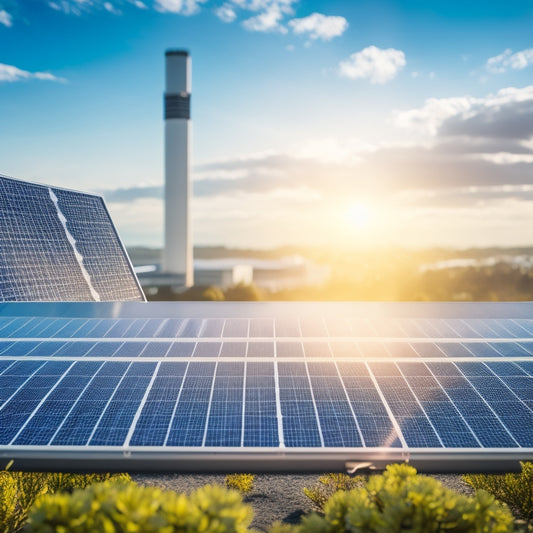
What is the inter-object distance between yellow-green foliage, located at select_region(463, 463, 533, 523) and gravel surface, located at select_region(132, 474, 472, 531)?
163 cm

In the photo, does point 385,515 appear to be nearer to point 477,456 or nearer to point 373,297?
point 477,456

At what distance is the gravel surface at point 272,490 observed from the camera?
1131cm

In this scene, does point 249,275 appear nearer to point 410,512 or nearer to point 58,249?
point 58,249

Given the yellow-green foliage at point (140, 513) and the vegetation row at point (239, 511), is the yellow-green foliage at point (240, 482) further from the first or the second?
the yellow-green foliage at point (140, 513)

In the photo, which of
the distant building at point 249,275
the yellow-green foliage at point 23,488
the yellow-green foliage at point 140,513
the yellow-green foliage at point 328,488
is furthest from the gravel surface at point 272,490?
the distant building at point 249,275

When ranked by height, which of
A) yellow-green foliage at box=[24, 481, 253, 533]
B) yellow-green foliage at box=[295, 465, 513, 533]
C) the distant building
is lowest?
the distant building

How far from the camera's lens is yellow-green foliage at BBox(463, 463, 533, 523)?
10551 millimetres

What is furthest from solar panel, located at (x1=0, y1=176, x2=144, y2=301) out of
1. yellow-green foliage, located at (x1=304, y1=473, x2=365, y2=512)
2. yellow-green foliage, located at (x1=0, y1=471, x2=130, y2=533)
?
yellow-green foliage, located at (x1=304, y1=473, x2=365, y2=512)

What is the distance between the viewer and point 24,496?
34.1 ft

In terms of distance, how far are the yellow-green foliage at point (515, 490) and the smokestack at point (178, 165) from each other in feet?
169

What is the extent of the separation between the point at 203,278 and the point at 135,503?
59171 mm

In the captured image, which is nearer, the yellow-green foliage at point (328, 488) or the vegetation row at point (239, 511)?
the vegetation row at point (239, 511)

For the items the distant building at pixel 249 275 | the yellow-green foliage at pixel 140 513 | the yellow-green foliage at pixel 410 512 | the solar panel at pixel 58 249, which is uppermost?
the solar panel at pixel 58 249

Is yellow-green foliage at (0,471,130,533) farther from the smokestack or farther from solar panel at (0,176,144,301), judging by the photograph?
the smokestack
